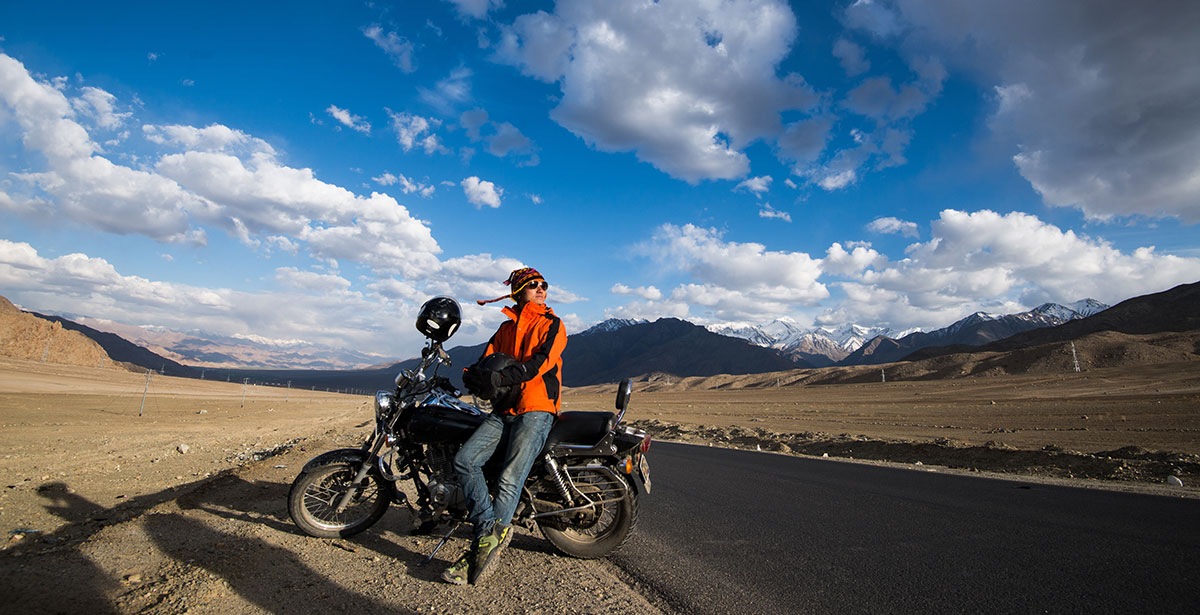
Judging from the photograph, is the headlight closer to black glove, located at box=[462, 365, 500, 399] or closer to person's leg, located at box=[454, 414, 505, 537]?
person's leg, located at box=[454, 414, 505, 537]

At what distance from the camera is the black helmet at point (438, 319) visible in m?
4.88

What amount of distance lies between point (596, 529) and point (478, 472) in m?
1.16

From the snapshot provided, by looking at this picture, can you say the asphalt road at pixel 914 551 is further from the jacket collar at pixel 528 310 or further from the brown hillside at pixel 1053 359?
the brown hillside at pixel 1053 359

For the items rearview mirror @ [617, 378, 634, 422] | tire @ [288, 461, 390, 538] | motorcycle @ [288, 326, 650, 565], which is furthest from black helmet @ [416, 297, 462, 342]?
rearview mirror @ [617, 378, 634, 422]

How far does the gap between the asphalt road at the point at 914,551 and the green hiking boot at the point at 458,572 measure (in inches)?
47.6

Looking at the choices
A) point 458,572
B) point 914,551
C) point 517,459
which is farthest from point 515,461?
point 914,551

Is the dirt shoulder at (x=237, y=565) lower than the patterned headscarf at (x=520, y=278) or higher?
lower

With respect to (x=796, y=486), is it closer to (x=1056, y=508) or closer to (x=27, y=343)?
(x=1056, y=508)

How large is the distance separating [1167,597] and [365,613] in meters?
5.20

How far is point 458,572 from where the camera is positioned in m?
3.78

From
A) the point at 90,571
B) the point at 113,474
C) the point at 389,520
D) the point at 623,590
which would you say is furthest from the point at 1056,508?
the point at 113,474

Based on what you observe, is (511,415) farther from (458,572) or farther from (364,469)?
(364,469)

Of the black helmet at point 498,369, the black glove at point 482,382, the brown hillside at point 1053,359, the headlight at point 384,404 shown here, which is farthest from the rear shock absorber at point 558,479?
the brown hillside at point 1053,359

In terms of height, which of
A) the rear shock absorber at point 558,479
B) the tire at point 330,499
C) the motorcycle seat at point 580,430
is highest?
the motorcycle seat at point 580,430
